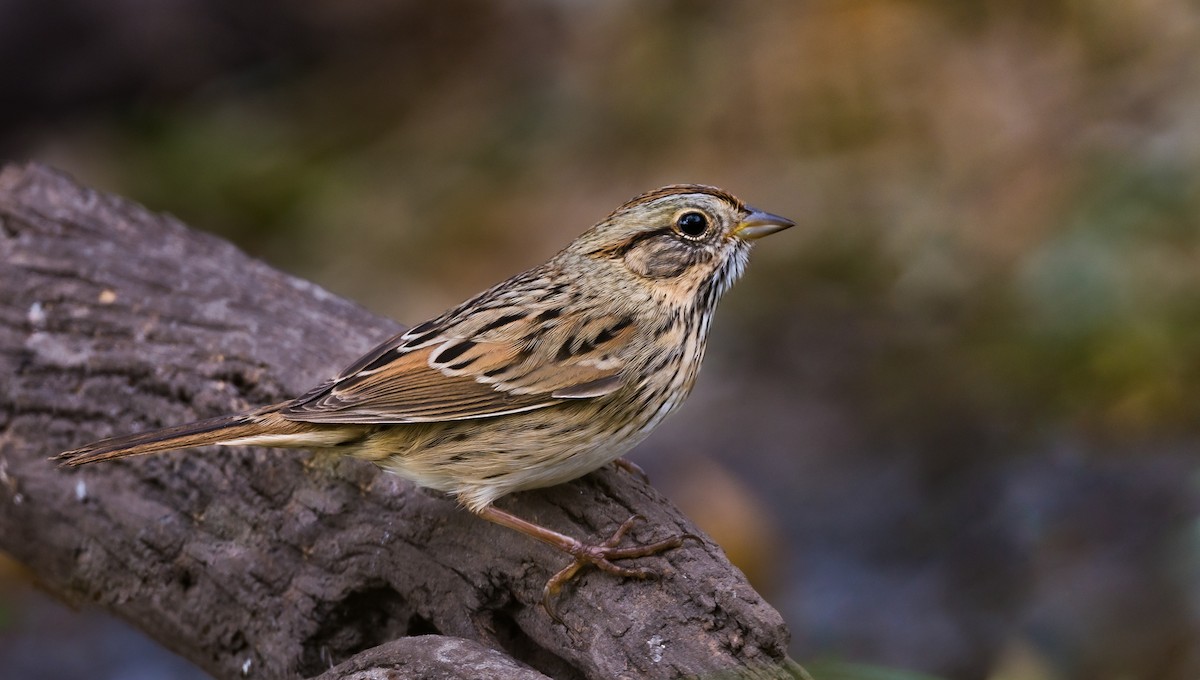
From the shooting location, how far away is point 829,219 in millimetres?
7270

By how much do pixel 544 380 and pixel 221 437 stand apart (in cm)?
91

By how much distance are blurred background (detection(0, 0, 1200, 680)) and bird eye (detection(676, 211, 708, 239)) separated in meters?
1.54

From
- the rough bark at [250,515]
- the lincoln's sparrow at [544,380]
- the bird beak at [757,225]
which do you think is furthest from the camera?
the bird beak at [757,225]

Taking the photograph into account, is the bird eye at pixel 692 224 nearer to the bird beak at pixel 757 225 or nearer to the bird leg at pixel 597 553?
the bird beak at pixel 757 225

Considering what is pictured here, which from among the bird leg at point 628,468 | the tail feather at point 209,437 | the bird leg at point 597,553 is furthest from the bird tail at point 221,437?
the bird leg at point 628,468

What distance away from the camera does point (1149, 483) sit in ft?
17.7

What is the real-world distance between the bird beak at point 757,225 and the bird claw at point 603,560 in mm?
1077

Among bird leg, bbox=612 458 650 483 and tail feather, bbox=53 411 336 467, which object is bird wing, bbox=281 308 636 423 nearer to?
tail feather, bbox=53 411 336 467

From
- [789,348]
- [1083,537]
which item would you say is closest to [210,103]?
[789,348]

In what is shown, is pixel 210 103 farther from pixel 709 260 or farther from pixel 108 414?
pixel 709 260

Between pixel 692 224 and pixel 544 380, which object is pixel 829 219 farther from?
pixel 544 380

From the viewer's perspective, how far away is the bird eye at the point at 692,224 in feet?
13.4

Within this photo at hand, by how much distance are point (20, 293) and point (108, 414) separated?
616 mm

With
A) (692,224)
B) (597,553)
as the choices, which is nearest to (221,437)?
(597,553)
